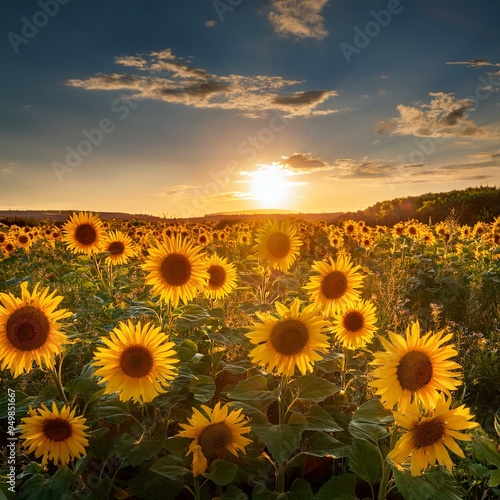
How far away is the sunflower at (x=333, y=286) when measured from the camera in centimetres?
364

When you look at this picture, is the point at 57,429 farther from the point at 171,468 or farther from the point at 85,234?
the point at 85,234

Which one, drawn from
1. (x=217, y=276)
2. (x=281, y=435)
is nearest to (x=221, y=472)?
(x=281, y=435)

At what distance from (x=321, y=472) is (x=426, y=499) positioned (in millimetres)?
1203

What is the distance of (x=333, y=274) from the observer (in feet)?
12.0

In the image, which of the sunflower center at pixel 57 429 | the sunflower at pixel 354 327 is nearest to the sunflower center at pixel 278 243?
the sunflower at pixel 354 327

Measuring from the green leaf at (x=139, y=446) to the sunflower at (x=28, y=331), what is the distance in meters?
0.61

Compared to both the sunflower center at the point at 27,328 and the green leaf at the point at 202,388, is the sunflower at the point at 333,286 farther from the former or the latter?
the sunflower center at the point at 27,328

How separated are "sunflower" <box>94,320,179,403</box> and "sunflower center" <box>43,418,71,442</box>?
40 cm

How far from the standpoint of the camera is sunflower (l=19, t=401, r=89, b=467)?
276 centimetres

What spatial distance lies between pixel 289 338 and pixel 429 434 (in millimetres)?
833

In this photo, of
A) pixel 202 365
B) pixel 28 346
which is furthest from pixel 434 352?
pixel 28 346

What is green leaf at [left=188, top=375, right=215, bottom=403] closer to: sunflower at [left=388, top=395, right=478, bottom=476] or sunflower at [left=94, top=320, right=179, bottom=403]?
sunflower at [left=94, top=320, right=179, bottom=403]

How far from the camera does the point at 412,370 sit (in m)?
2.26

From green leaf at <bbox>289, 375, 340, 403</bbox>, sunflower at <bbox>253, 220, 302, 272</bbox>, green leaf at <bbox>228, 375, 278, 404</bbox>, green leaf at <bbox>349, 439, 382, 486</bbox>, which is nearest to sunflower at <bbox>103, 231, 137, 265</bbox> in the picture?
sunflower at <bbox>253, 220, 302, 272</bbox>
